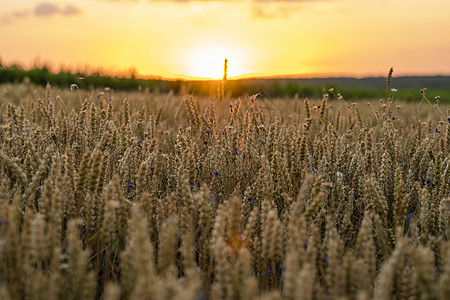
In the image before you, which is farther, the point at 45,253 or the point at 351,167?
the point at 351,167

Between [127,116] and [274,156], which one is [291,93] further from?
[274,156]

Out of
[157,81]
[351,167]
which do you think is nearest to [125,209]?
[351,167]

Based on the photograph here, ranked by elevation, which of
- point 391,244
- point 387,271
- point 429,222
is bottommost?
point 391,244

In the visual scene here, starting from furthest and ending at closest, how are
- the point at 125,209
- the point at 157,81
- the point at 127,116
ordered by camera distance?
the point at 157,81 < the point at 127,116 < the point at 125,209

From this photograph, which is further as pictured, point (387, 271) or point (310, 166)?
Result: point (310, 166)

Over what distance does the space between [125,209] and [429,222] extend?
1.22 metres

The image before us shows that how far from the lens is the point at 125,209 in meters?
1.47

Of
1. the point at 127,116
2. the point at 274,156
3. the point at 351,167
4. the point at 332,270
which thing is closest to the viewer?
the point at 332,270

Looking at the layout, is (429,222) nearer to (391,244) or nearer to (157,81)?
(391,244)

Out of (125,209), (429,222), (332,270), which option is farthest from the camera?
(429,222)

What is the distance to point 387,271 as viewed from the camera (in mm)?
949

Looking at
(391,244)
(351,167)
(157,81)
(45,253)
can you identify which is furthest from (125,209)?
(157,81)

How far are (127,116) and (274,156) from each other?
4.47ft

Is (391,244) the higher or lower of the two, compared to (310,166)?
lower
